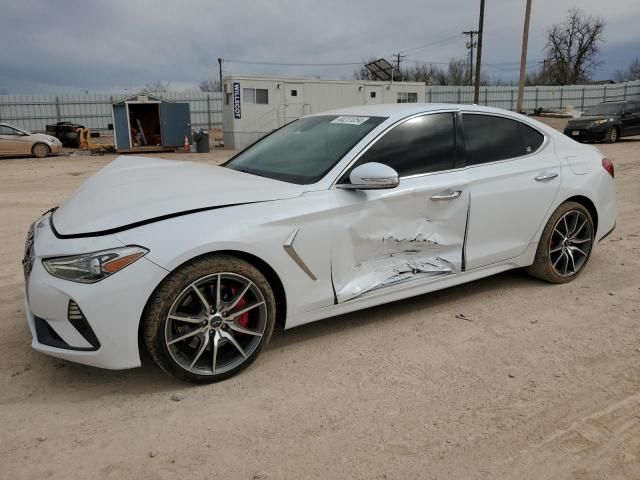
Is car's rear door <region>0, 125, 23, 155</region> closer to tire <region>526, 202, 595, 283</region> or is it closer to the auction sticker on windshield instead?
the auction sticker on windshield

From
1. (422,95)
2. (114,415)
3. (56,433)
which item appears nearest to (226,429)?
(114,415)

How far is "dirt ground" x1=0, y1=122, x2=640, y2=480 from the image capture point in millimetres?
2377

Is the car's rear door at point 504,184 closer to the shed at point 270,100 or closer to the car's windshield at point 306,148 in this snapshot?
the car's windshield at point 306,148

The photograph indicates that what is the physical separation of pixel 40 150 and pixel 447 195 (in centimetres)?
1914

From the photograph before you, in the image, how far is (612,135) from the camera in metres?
19.1

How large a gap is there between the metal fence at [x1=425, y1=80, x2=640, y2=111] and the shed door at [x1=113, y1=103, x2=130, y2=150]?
80.0ft

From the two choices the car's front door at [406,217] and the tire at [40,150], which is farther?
the tire at [40,150]

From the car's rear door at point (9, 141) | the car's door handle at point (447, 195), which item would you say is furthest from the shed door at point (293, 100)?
the car's door handle at point (447, 195)

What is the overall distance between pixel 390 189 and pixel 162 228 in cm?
148

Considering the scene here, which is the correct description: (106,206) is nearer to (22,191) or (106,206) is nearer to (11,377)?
(11,377)

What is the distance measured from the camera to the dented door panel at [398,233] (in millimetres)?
3344

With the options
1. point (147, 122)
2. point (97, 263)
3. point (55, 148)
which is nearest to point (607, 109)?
point (147, 122)

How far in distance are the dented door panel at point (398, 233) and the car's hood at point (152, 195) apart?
16.0 inches

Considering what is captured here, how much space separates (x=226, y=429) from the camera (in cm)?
263
